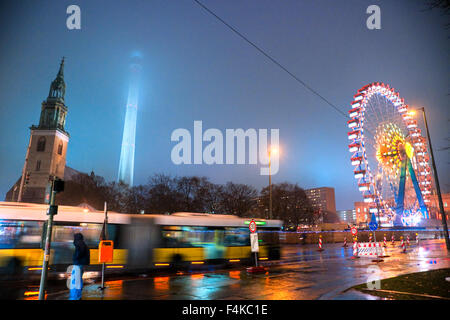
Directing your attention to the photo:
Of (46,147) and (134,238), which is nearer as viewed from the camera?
(134,238)

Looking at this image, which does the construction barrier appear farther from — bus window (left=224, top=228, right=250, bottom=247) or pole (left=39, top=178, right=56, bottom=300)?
pole (left=39, top=178, right=56, bottom=300)

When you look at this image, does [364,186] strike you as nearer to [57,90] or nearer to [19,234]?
[19,234]

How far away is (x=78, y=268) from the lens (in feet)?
28.1

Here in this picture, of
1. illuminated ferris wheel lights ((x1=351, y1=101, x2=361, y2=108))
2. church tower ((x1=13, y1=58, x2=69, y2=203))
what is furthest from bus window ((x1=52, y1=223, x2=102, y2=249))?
church tower ((x1=13, y1=58, x2=69, y2=203))

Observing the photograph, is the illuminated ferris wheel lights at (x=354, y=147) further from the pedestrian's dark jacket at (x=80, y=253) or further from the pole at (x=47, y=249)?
the pedestrian's dark jacket at (x=80, y=253)

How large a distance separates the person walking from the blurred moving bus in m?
2.27

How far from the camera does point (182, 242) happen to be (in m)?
16.9

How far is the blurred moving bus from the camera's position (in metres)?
13.0

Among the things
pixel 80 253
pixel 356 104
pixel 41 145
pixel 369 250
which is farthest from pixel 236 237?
pixel 41 145

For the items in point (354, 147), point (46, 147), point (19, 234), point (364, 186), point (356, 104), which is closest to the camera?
point (19, 234)

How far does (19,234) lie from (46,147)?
3219 inches
